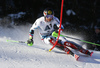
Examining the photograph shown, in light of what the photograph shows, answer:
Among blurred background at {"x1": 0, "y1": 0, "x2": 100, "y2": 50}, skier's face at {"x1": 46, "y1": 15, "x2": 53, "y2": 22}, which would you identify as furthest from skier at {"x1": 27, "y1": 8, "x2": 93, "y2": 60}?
blurred background at {"x1": 0, "y1": 0, "x2": 100, "y2": 50}

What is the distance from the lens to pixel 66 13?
30.2 ft

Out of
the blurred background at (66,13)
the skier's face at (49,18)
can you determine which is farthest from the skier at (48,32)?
the blurred background at (66,13)

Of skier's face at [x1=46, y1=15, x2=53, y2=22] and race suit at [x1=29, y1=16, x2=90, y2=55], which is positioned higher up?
skier's face at [x1=46, y1=15, x2=53, y2=22]

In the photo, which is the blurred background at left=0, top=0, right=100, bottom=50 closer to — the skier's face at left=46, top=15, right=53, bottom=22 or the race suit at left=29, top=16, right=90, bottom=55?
the race suit at left=29, top=16, right=90, bottom=55

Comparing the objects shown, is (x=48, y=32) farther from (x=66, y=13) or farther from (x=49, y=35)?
(x=66, y=13)

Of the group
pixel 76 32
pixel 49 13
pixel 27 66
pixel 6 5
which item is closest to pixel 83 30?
pixel 76 32

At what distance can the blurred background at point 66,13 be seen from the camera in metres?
8.25

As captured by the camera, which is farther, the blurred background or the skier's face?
the blurred background

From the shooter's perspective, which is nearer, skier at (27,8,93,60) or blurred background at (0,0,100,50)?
skier at (27,8,93,60)

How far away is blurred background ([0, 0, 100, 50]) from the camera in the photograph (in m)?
Result: 8.25

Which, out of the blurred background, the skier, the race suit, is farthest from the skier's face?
the blurred background

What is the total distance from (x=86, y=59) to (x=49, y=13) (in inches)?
60.1

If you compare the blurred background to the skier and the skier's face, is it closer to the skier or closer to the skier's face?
the skier

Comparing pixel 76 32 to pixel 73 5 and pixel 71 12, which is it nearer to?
pixel 71 12
